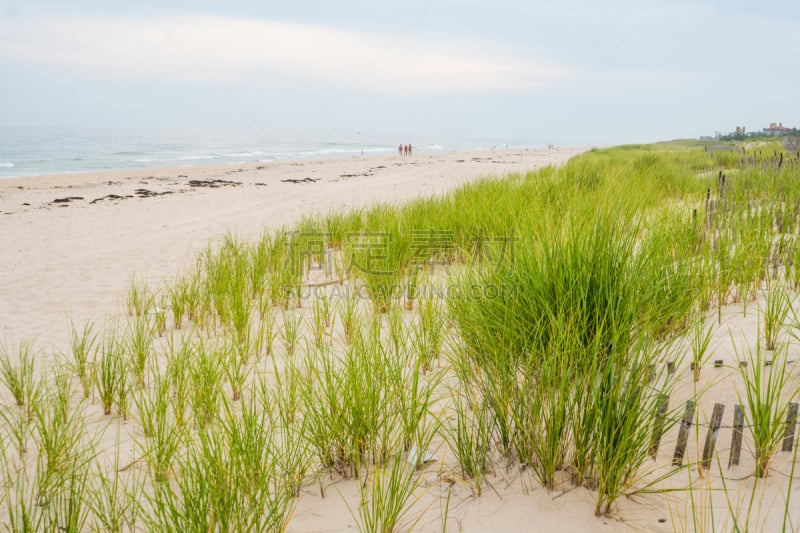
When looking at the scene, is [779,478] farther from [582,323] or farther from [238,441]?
[238,441]

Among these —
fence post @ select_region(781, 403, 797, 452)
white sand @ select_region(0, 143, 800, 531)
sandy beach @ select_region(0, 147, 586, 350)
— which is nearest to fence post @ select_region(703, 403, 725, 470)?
white sand @ select_region(0, 143, 800, 531)

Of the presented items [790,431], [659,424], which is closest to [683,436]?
[659,424]

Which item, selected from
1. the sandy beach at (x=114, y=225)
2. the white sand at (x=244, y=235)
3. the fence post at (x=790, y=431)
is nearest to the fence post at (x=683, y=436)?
the white sand at (x=244, y=235)

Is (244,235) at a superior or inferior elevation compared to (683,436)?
superior

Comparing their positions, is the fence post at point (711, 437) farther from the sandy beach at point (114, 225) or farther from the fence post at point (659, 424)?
the sandy beach at point (114, 225)

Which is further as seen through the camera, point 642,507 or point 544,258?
point 544,258

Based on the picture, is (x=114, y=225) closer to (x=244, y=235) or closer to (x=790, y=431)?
(x=244, y=235)

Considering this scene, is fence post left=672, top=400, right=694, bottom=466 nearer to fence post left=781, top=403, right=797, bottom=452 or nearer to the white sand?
the white sand

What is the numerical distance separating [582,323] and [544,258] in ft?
1.30

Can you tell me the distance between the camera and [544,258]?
2.42 m

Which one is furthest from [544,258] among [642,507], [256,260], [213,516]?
[256,260]

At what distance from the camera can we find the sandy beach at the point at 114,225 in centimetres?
469

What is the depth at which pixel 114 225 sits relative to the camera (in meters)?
9.27

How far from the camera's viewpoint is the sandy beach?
15.4 ft
